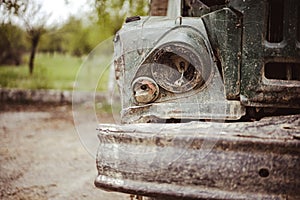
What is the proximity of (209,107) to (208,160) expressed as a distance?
347mm

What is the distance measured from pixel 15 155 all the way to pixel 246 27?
319cm

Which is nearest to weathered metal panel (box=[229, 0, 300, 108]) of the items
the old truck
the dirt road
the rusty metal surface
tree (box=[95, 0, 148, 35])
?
the old truck

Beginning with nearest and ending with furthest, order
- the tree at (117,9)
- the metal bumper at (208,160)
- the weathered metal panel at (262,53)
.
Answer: the metal bumper at (208,160) → the weathered metal panel at (262,53) → the tree at (117,9)

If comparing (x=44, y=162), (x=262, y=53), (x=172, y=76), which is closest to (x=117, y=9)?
(x=44, y=162)

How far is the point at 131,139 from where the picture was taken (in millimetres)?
1604

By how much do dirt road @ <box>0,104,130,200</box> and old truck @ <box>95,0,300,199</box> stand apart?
1.34 m

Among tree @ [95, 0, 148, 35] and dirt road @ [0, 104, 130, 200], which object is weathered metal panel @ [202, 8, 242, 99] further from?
tree @ [95, 0, 148, 35]

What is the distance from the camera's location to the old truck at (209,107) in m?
1.47

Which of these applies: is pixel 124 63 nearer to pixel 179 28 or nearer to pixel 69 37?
pixel 179 28

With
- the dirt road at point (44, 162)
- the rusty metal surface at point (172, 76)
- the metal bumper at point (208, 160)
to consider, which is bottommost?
the dirt road at point (44, 162)

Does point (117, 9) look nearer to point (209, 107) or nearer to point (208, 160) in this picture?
point (209, 107)

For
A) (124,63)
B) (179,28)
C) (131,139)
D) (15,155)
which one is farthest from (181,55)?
(15,155)

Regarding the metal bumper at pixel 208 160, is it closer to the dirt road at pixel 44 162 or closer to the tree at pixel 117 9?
the dirt road at pixel 44 162

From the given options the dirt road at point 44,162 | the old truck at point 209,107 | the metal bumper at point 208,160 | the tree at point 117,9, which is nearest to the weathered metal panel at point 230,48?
the old truck at point 209,107
